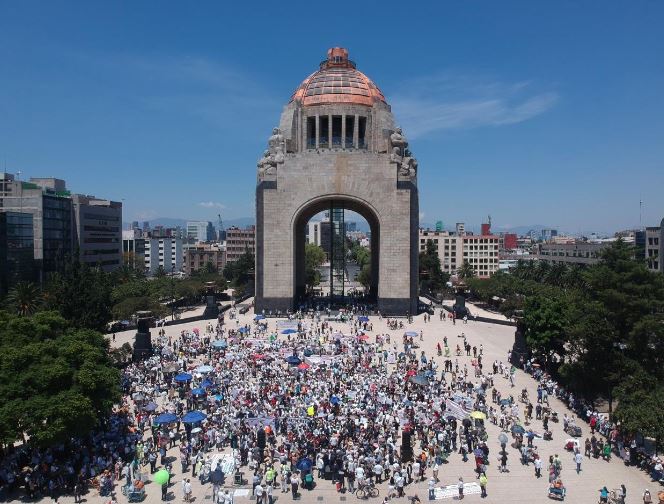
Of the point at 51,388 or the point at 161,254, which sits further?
the point at 161,254

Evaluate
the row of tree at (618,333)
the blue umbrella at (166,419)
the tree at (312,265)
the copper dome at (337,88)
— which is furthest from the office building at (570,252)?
the blue umbrella at (166,419)

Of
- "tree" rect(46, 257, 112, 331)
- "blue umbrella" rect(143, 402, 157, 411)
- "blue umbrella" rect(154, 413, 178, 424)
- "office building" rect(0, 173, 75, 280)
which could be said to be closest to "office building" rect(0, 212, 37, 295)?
"office building" rect(0, 173, 75, 280)

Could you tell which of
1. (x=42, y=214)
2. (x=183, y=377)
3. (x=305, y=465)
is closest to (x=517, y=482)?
(x=305, y=465)

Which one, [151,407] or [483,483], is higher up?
[151,407]

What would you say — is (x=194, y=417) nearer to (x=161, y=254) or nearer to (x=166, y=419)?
(x=166, y=419)

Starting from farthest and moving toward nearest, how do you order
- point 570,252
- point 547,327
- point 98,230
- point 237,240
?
point 237,240 → point 570,252 → point 98,230 → point 547,327

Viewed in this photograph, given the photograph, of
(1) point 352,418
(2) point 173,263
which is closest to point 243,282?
(1) point 352,418

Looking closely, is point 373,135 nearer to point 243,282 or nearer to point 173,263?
point 243,282

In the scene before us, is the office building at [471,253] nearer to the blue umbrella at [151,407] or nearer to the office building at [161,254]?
the office building at [161,254]
